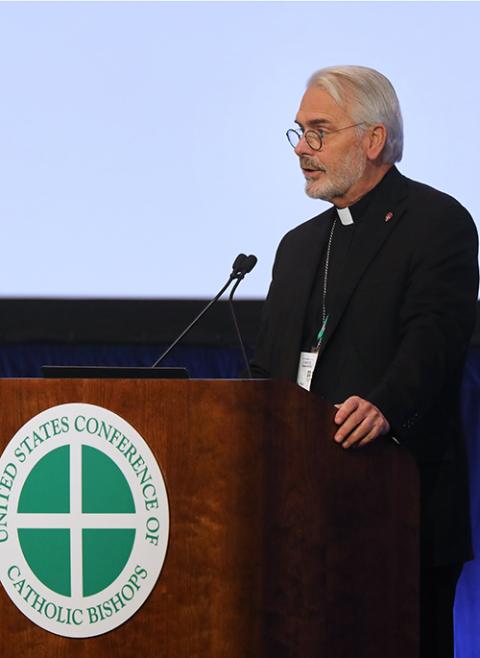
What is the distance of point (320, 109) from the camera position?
269 centimetres

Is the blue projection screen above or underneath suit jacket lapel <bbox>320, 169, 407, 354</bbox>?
above

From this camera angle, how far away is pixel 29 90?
12.5 feet

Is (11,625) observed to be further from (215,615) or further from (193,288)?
(193,288)

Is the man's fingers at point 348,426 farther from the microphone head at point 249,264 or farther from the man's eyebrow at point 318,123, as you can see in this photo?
the man's eyebrow at point 318,123

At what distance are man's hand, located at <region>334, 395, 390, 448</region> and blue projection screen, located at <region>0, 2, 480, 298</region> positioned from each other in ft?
5.68

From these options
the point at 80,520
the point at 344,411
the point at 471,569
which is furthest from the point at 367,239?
the point at 471,569

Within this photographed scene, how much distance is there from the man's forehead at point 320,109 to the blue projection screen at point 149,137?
1.03 meters

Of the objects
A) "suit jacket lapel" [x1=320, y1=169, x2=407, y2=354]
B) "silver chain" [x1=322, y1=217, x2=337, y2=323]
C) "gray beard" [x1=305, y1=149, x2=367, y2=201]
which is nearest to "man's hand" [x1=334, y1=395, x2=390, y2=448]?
"suit jacket lapel" [x1=320, y1=169, x2=407, y2=354]

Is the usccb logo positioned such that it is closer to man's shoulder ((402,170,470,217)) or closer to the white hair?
man's shoulder ((402,170,470,217))

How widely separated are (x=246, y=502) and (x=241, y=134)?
6.90 ft

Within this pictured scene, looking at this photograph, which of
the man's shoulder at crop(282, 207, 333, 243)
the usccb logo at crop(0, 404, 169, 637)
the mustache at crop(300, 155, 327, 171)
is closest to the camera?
the usccb logo at crop(0, 404, 169, 637)

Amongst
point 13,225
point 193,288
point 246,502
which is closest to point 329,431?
point 246,502

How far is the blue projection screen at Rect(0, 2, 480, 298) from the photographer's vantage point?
148 inches

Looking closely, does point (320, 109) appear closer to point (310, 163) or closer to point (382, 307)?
point (310, 163)
